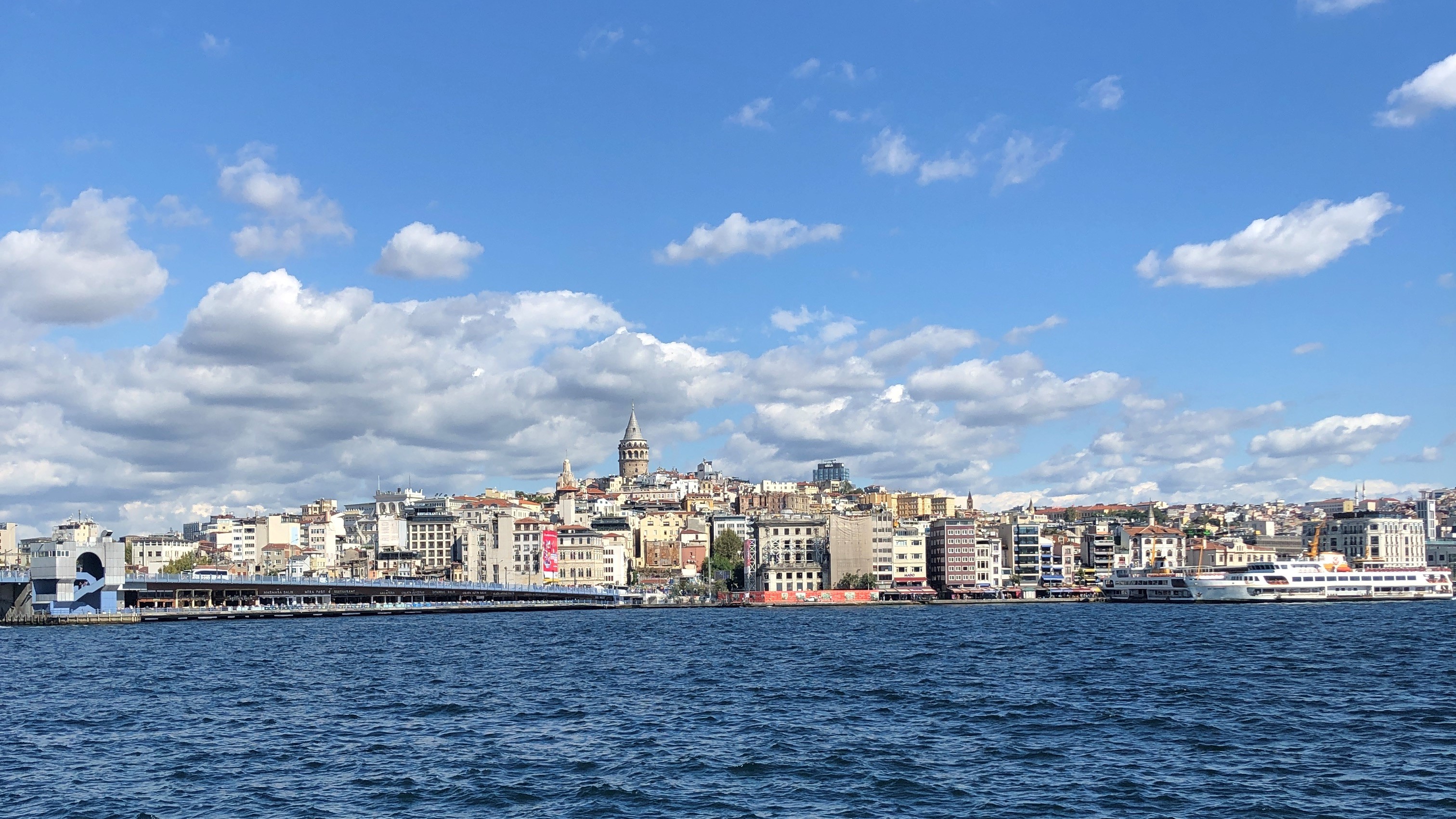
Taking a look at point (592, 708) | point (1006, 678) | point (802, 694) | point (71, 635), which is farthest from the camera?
point (71, 635)

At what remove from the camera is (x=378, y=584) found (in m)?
144

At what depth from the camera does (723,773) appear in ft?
102

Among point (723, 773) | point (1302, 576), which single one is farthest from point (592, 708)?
point (1302, 576)

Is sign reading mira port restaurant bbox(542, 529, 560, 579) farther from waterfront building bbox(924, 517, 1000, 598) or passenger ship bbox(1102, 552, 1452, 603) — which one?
passenger ship bbox(1102, 552, 1452, 603)

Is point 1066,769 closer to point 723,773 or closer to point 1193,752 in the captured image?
point 1193,752

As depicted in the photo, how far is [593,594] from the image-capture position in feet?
506

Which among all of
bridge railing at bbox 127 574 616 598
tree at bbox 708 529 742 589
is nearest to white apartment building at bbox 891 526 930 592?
tree at bbox 708 529 742 589

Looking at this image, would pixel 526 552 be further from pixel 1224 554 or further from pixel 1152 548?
pixel 1224 554

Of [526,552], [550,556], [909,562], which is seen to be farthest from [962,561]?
[526,552]

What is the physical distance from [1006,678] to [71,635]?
235 ft

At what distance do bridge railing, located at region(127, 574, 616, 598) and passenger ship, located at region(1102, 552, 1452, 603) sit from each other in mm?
60302

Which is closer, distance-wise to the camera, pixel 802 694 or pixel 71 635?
pixel 802 694

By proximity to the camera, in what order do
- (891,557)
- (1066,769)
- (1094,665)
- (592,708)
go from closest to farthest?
(1066,769) < (592,708) < (1094,665) < (891,557)

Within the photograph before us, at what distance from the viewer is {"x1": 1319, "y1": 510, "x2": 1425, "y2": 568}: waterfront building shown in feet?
570
